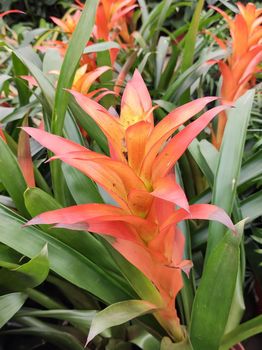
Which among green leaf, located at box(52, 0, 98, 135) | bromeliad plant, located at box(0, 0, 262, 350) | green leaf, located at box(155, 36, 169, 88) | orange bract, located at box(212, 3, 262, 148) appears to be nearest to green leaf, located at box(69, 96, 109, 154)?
bromeliad plant, located at box(0, 0, 262, 350)

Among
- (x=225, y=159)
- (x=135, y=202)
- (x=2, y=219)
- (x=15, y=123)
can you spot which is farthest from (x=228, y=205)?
(x=15, y=123)

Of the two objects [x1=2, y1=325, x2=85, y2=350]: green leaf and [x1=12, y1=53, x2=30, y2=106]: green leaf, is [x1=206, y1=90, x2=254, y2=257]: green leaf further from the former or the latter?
[x1=12, y1=53, x2=30, y2=106]: green leaf

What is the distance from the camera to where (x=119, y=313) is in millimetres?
540

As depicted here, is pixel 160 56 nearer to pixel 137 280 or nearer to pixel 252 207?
pixel 252 207

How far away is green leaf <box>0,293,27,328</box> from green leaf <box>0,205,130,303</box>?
7 centimetres

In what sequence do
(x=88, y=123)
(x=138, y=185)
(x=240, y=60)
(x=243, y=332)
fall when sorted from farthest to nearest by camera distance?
(x=240, y=60) → (x=88, y=123) → (x=243, y=332) → (x=138, y=185)

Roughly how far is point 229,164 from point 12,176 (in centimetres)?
33

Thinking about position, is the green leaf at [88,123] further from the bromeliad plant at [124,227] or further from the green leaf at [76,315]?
the green leaf at [76,315]

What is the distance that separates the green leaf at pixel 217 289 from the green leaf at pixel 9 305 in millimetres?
231

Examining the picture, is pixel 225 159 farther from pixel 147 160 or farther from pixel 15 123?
pixel 15 123

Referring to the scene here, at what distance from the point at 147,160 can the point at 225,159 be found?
0.21 meters

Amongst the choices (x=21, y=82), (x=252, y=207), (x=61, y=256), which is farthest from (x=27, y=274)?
(x=21, y=82)

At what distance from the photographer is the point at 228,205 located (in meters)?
0.63

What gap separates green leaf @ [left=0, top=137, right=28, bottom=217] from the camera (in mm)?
636
